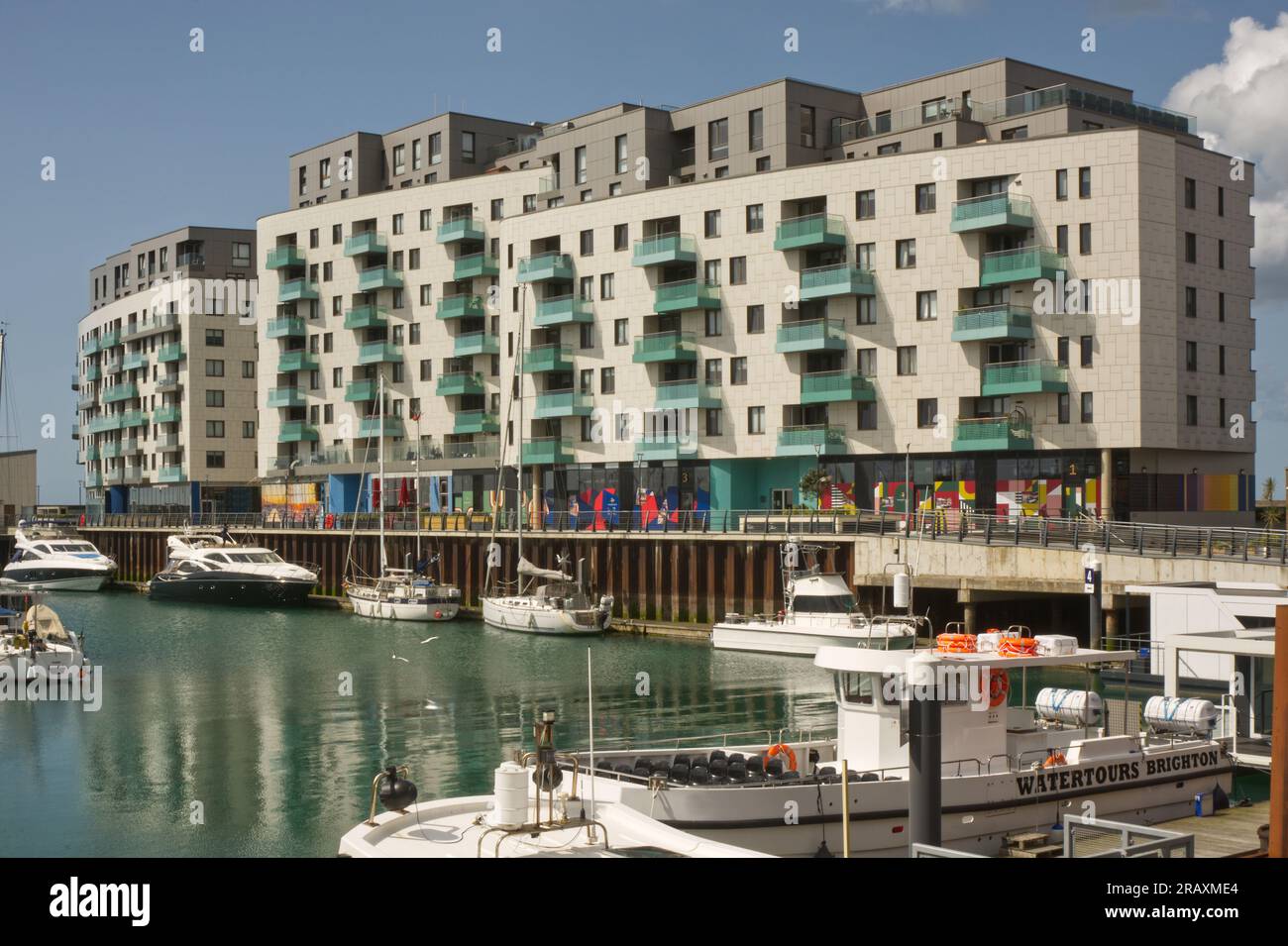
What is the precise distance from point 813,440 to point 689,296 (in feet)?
39.9

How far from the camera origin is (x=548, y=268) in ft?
285

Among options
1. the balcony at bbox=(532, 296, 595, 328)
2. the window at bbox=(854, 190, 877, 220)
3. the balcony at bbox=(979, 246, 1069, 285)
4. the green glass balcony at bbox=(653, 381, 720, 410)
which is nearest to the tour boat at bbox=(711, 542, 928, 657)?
the balcony at bbox=(979, 246, 1069, 285)

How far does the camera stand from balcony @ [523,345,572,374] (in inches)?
3415

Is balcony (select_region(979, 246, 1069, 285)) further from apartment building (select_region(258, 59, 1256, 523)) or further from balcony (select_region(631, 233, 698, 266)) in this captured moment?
balcony (select_region(631, 233, 698, 266))

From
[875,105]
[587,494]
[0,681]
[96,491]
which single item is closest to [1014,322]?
[875,105]

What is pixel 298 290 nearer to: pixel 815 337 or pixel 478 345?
pixel 478 345

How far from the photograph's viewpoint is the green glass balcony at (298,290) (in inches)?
4186

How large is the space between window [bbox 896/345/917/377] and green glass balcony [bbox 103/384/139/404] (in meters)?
87.6

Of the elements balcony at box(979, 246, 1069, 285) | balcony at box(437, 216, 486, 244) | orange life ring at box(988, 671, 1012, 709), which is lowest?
orange life ring at box(988, 671, 1012, 709)

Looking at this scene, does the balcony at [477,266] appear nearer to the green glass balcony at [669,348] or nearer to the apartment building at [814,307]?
the apartment building at [814,307]

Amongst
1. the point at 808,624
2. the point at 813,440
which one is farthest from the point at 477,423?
the point at 808,624

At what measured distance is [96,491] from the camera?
142500mm

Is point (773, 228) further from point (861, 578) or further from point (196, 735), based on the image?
point (196, 735)

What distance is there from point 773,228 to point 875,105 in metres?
14.2
